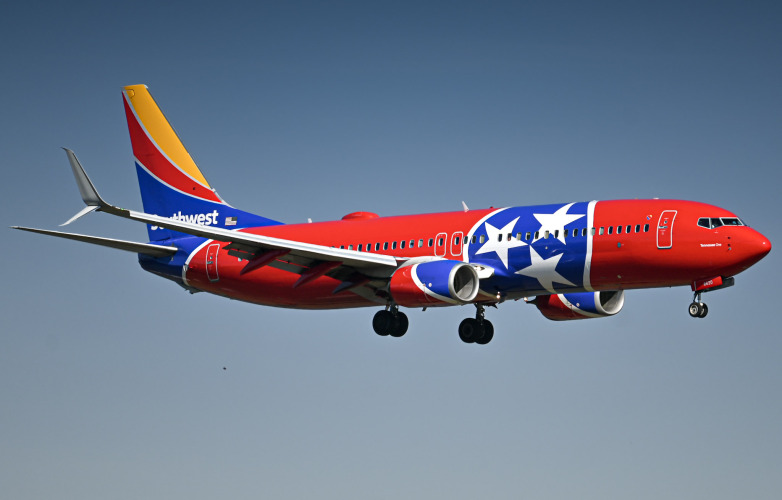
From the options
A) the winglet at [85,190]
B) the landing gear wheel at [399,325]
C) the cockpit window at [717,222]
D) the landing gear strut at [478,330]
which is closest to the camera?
the winglet at [85,190]

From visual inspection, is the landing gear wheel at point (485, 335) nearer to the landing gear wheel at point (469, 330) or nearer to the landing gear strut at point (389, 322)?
the landing gear wheel at point (469, 330)

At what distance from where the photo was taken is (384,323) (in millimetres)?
49375

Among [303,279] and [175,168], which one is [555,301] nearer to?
[303,279]

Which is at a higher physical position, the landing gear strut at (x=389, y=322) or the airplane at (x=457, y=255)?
the airplane at (x=457, y=255)

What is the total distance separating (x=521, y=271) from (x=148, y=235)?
2107 cm

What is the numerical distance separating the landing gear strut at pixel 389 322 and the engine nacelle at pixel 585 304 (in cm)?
747

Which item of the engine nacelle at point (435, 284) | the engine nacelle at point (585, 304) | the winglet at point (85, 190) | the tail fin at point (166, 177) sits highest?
the tail fin at point (166, 177)

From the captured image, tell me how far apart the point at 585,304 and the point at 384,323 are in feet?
30.9

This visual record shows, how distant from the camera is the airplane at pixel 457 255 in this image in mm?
42938

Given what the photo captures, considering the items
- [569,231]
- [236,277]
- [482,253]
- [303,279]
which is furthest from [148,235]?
[569,231]

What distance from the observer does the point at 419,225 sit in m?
49.3

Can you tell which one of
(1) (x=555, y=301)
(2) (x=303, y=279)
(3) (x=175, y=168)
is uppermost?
(3) (x=175, y=168)

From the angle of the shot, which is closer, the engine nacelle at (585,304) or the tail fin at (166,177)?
the engine nacelle at (585,304)

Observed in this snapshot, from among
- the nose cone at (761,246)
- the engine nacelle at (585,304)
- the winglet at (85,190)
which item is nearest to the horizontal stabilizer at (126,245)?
the winglet at (85,190)
